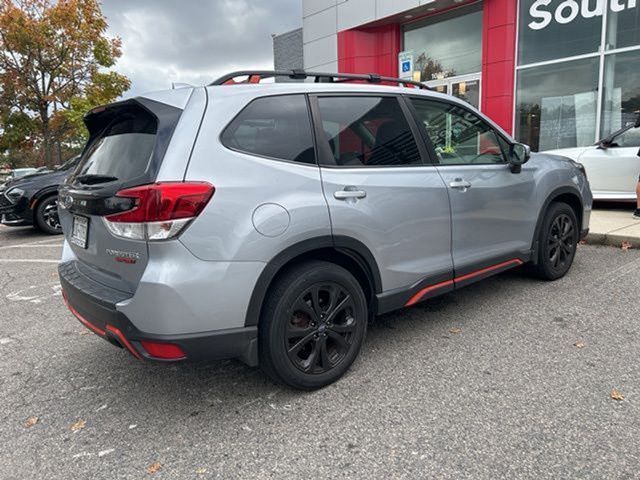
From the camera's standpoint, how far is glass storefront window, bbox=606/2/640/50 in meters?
9.09

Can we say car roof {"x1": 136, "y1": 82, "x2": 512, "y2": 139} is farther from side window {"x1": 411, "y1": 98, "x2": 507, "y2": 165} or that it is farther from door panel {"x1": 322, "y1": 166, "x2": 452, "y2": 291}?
door panel {"x1": 322, "y1": 166, "x2": 452, "y2": 291}

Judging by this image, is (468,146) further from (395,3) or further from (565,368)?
(395,3)

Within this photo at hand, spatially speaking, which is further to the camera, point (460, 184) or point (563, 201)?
point (563, 201)

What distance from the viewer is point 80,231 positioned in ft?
9.32

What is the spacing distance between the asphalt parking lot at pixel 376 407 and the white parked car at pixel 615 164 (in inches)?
175

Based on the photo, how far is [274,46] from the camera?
1794cm

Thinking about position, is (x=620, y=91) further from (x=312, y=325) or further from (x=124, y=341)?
(x=124, y=341)

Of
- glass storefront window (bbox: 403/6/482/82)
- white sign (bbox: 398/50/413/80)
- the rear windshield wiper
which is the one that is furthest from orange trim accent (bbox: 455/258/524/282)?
glass storefront window (bbox: 403/6/482/82)

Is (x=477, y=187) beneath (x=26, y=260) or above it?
above

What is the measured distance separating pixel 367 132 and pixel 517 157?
1.64m

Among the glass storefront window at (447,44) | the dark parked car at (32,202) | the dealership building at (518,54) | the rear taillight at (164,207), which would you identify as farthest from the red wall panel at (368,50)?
the rear taillight at (164,207)

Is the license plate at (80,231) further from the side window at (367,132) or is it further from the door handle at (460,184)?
the door handle at (460,184)

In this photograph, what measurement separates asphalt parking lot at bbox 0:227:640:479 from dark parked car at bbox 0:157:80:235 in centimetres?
537

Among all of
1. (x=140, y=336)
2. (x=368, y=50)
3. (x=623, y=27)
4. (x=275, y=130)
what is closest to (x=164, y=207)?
(x=140, y=336)
